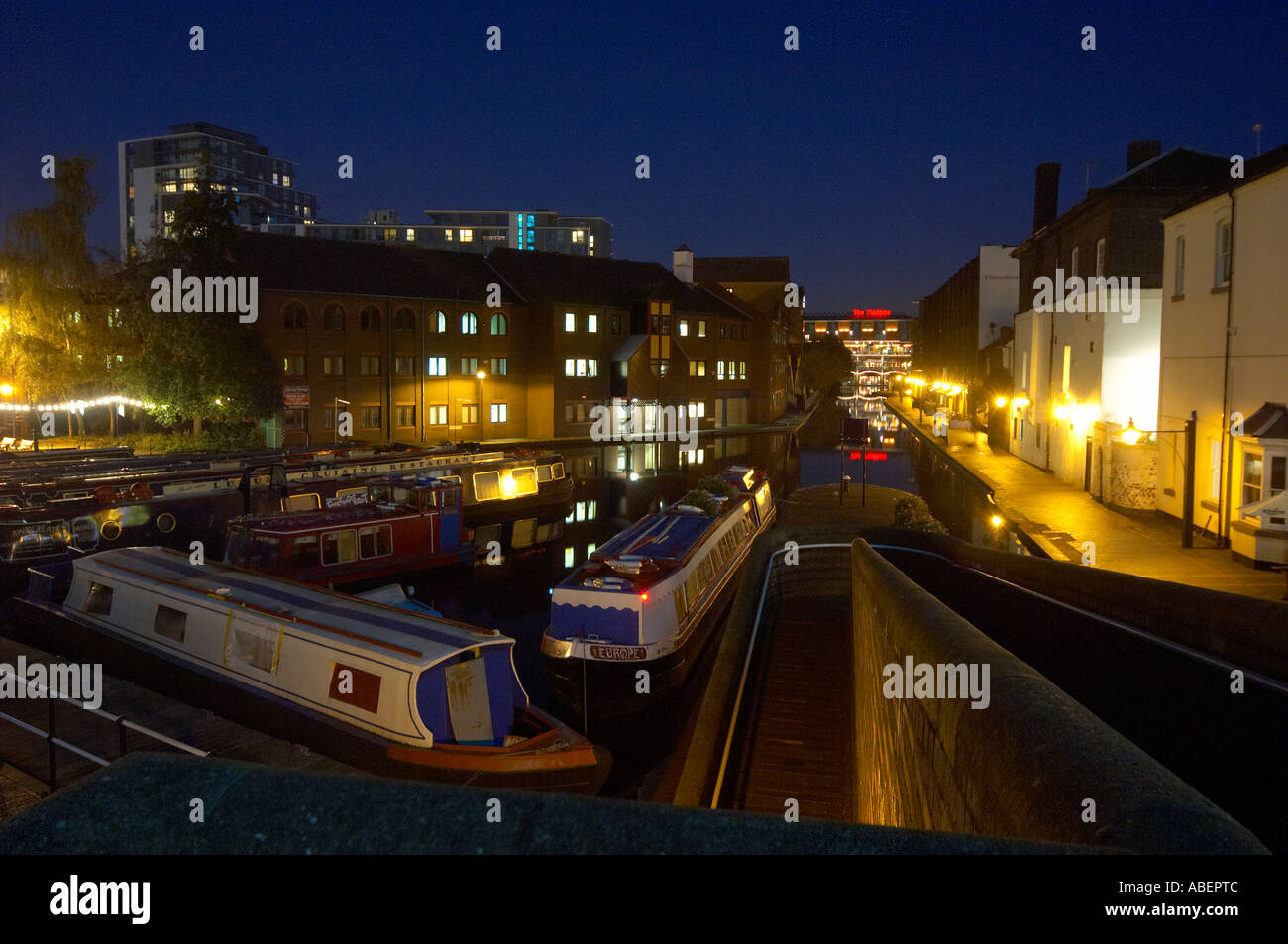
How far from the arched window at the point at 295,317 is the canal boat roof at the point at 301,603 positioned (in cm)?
3183

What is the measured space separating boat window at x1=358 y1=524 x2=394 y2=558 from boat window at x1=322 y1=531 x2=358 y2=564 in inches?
10.5

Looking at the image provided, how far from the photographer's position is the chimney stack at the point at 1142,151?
37.2 m

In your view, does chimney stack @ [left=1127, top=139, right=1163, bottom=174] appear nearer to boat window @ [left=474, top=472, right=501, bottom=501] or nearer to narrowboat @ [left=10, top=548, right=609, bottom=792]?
boat window @ [left=474, top=472, right=501, bottom=501]

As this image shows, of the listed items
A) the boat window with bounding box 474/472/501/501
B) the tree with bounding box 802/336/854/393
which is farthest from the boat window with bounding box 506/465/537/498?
the tree with bounding box 802/336/854/393

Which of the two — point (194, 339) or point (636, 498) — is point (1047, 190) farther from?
point (194, 339)

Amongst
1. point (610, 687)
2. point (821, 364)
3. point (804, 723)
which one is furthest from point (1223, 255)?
point (821, 364)

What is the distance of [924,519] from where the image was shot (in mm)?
19109

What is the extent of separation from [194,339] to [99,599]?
2709cm

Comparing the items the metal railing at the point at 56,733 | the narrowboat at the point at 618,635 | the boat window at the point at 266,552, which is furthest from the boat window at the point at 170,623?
the boat window at the point at 266,552

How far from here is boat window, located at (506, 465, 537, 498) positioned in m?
35.2

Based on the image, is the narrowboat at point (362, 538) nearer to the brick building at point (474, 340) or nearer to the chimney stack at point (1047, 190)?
the brick building at point (474, 340)

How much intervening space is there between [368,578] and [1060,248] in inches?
1155

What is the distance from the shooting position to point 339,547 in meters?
23.2
